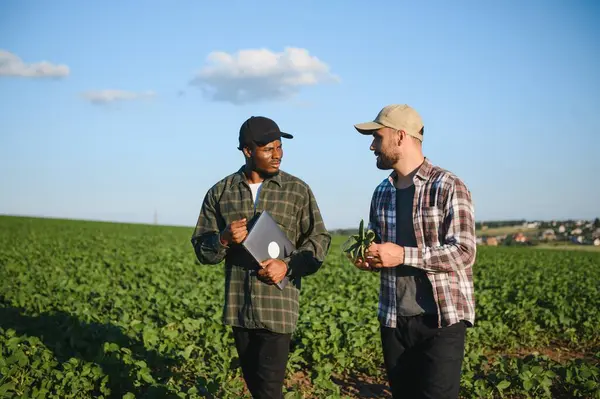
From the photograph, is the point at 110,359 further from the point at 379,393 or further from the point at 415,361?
the point at 415,361

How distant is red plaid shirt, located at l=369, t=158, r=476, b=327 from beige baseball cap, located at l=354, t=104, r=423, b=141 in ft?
0.60

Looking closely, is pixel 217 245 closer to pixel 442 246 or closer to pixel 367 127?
pixel 367 127

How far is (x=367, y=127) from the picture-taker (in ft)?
10.4

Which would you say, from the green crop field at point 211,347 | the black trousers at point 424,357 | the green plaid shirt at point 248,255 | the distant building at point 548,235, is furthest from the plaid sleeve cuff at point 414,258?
the distant building at point 548,235

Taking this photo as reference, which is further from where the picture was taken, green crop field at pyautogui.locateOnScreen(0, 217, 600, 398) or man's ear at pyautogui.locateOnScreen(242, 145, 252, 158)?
green crop field at pyautogui.locateOnScreen(0, 217, 600, 398)

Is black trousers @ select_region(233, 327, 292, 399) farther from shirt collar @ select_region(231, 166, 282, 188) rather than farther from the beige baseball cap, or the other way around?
the beige baseball cap

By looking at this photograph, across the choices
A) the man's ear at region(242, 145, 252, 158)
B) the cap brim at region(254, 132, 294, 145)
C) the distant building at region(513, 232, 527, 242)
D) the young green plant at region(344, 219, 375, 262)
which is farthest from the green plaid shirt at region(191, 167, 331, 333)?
the distant building at region(513, 232, 527, 242)

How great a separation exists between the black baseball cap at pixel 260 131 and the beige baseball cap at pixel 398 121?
1.70ft

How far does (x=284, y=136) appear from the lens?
3.58m

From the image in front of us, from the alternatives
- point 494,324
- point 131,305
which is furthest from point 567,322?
point 131,305

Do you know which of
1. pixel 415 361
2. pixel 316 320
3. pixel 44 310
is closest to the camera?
pixel 415 361

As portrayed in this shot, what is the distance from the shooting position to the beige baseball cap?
10.2 ft

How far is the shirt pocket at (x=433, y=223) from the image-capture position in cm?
304

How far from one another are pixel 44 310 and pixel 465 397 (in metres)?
5.05
